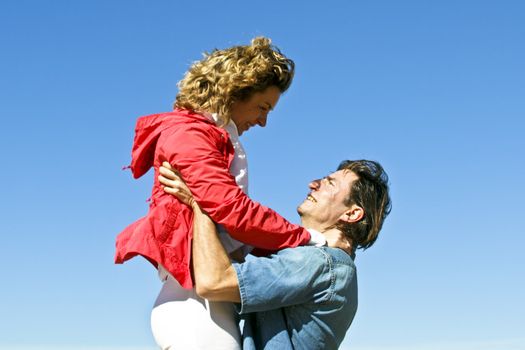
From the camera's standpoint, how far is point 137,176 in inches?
195

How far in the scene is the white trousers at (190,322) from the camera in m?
4.34

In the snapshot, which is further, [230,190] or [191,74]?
[191,74]

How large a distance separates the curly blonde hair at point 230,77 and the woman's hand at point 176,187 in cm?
47

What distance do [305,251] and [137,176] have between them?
3.87 ft

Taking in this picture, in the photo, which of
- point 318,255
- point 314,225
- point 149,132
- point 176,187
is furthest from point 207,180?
point 314,225

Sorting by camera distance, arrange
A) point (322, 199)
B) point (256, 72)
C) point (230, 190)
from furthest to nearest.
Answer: point (322, 199), point (256, 72), point (230, 190)

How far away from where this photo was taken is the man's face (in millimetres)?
5430

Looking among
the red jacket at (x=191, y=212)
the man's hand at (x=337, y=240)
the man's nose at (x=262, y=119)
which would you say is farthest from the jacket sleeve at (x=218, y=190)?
the man's hand at (x=337, y=240)

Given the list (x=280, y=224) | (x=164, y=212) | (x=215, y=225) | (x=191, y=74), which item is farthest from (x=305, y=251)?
(x=191, y=74)

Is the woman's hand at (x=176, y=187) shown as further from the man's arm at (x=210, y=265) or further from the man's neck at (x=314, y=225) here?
the man's neck at (x=314, y=225)

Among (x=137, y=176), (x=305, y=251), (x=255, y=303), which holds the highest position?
(x=137, y=176)

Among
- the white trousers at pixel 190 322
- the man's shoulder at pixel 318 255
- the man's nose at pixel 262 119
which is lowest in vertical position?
the white trousers at pixel 190 322

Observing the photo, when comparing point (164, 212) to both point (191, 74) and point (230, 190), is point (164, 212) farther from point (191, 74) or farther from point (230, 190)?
point (191, 74)

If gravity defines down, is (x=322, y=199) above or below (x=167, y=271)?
above
